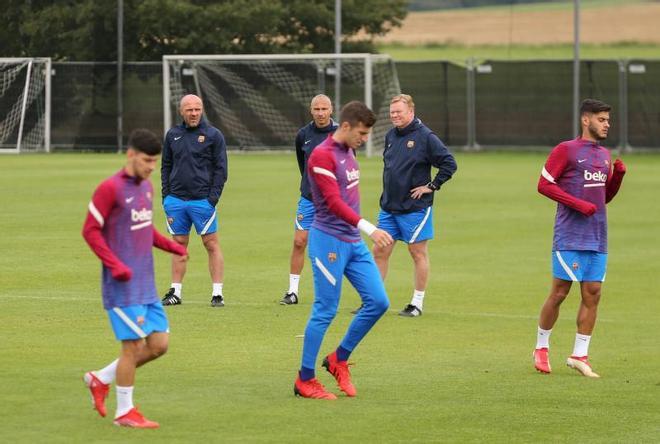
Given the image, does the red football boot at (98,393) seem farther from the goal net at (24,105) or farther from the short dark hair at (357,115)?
the goal net at (24,105)

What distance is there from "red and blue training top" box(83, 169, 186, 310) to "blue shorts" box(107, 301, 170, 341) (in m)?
0.04

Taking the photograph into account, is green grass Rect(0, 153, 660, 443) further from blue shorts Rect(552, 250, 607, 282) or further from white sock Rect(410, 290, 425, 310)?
blue shorts Rect(552, 250, 607, 282)

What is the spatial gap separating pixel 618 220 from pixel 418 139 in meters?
11.1

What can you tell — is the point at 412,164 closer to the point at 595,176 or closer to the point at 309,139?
the point at 309,139

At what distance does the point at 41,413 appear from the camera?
384 inches

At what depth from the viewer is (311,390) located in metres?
10.5

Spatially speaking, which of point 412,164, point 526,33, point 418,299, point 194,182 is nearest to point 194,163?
point 194,182

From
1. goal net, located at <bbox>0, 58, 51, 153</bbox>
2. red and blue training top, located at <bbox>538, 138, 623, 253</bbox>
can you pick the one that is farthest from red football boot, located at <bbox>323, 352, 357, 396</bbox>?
goal net, located at <bbox>0, 58, 51, 153</bbox>

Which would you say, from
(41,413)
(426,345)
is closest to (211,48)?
(426,345)

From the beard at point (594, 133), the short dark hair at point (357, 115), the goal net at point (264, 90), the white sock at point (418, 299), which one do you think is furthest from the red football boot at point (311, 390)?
the goal net at point (264, 90)

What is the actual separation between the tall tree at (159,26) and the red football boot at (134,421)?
3924 centimetres

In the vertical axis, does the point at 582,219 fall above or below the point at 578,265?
above

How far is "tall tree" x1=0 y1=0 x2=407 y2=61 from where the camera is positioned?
47750 mm

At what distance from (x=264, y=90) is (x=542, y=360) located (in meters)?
34.5
